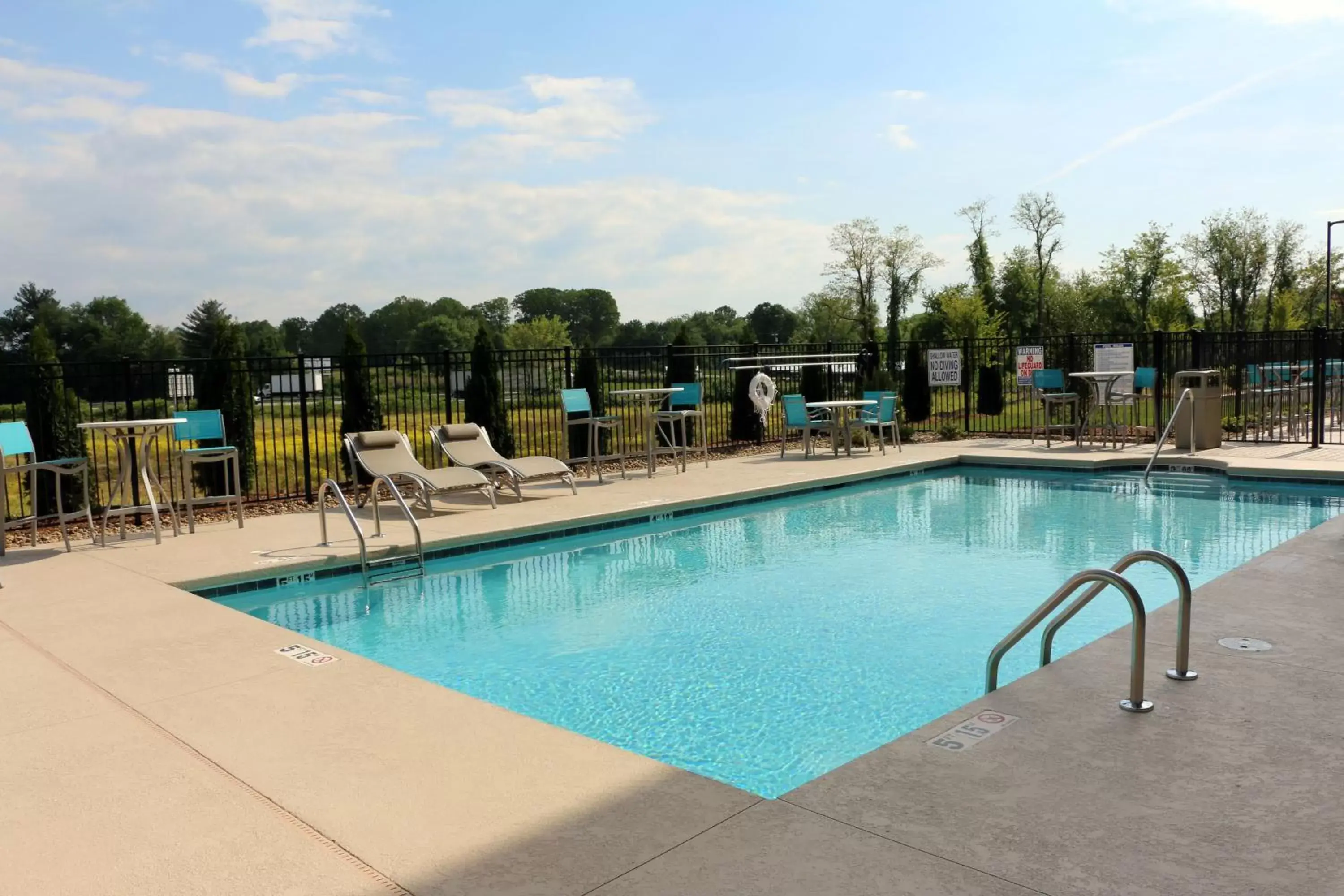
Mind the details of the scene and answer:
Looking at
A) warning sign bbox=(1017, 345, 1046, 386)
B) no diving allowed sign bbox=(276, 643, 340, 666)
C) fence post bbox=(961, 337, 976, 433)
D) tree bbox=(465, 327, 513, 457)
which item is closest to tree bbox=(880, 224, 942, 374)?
fence post bbox=(961, 337, 976, 433)

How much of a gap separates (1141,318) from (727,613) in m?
42.8

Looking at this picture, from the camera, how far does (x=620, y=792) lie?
286 cm

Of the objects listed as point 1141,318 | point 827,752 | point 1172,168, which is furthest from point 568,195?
point 1141,318

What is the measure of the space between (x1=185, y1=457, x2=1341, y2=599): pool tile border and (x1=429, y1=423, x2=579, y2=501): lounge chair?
3.76 ft

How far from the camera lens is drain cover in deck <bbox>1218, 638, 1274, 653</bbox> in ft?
13.0

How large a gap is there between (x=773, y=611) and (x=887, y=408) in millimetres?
7689

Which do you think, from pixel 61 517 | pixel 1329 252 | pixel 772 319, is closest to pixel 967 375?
pixel 61 517

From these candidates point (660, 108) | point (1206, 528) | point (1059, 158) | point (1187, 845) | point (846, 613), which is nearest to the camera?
point (1187, 845)

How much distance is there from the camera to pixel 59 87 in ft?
39.3

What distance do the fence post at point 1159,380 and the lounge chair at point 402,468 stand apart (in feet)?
28.6

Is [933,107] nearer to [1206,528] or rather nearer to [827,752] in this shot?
[1206,528]

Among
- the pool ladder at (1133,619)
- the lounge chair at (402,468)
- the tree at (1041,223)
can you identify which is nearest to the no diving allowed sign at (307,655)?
the pool ladder at (1133,619)

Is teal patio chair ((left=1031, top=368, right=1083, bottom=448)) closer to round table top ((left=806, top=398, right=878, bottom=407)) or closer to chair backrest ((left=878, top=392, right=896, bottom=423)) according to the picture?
chair backrest ((left=878, top=392, right=896, bottom=423))

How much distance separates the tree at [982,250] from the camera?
5081 cm
